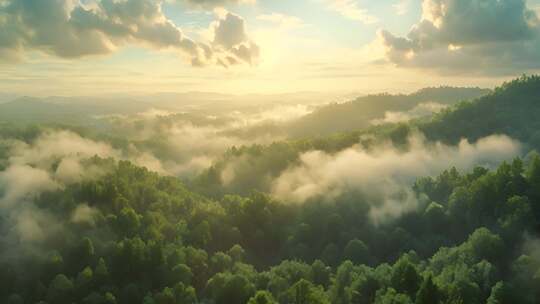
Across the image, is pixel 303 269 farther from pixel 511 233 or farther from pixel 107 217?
pixel 107 217

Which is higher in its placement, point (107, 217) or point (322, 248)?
point (107, 217)

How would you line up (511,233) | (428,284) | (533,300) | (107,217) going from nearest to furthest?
(428,284) → (533,300) → (511,233) → (107,217)

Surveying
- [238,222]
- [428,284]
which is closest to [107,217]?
[238,222]

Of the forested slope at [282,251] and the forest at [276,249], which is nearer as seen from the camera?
the forested slope at [282,251]

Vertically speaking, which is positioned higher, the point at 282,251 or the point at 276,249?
the point at 282,251

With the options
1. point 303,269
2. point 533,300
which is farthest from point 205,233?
point 533,300

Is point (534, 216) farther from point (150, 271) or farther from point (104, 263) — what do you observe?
point (104, 263)

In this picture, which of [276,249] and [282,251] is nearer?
[282,251]

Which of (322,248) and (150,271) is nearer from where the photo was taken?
(150,271)

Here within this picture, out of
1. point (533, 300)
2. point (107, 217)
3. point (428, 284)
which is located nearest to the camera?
point (428, 284)

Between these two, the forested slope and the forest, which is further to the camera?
the forest

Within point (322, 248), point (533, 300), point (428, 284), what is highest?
point (428, 284)
